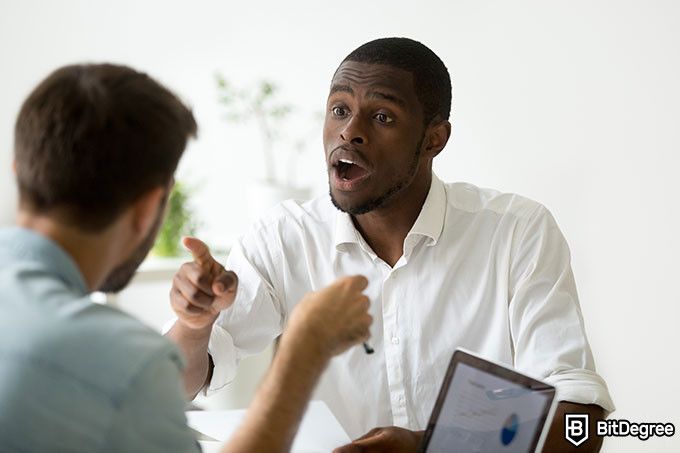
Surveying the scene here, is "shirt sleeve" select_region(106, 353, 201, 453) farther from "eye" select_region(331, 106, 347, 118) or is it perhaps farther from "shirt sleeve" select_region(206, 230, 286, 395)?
"eye" select_region(331, 106, 347, 118)

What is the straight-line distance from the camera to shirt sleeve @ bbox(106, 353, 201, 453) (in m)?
0.83

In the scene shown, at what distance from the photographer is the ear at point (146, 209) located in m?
Result: 0.98

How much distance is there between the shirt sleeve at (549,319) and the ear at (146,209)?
831 mm

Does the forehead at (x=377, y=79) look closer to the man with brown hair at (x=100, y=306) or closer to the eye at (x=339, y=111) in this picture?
the eye at (x=339, y=111)

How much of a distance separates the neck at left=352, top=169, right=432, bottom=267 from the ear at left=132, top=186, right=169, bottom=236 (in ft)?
2.71

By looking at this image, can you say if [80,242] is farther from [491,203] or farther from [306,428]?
[491,203]

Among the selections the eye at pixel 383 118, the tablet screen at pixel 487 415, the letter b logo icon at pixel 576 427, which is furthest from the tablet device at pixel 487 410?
the eye at pixel 383 118

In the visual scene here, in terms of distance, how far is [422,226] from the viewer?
5.75 feet

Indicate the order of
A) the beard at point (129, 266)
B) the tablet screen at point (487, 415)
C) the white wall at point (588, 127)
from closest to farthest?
1. the beard at point (129, 266)
2. the tablet screen at point (487, 415)
3. the white wall at point (588, 127)

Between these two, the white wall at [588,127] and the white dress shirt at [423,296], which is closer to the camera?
the white dress shirt at [423,296]

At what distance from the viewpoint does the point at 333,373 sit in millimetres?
1771

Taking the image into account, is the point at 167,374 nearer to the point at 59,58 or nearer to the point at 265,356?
the point at 265,356

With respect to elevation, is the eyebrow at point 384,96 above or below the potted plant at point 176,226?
above

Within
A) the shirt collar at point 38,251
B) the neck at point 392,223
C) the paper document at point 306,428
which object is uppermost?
the shirt collar at point 38,251
